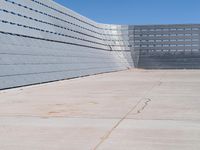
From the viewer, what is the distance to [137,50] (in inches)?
2522

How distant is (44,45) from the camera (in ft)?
99.1

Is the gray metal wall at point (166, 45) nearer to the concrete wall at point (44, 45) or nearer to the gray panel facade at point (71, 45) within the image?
the gray panel facade at point (71, 45)

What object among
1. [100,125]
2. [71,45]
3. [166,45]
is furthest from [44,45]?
[166,45]

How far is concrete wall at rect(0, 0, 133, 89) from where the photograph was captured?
22.4 m

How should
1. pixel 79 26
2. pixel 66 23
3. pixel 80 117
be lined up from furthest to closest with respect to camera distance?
pixel 79 26
pixel 66 23
pixel 80 117

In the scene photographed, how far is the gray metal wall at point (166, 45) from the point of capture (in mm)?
63312

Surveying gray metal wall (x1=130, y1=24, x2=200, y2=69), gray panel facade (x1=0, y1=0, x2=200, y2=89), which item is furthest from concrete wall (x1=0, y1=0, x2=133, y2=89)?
gray metal wall (x1=130, y1=24, x2=200, y2=69)

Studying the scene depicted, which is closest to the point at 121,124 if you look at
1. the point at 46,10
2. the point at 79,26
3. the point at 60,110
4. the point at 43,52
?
the point at 60,110

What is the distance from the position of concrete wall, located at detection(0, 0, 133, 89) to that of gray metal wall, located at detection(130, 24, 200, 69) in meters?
11.0

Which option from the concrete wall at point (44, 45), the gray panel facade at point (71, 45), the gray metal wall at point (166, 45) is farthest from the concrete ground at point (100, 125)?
the gray metal wall at point (166, 45)

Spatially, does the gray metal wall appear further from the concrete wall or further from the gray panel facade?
the concrete wall

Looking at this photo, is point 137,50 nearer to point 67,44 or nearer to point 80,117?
point 67,44

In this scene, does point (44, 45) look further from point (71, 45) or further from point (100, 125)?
point (100, 125)

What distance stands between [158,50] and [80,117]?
181 ft
